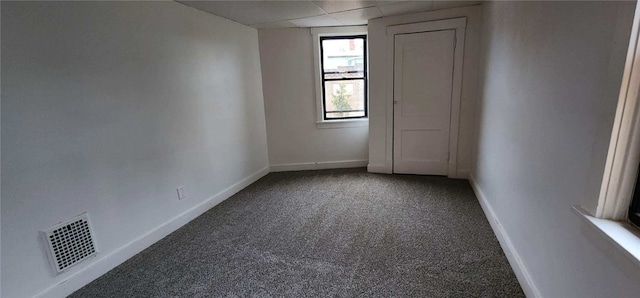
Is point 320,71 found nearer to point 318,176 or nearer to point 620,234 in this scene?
point 318,176

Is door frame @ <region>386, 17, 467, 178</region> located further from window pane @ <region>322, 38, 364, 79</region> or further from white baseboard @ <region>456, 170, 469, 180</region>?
window pane @ <region>322, 38, 364, 79</region>

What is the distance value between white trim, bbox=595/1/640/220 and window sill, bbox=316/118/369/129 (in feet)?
11.0

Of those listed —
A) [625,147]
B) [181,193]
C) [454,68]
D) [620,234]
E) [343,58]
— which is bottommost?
[181,193]

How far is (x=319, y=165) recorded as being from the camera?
4.51 metres

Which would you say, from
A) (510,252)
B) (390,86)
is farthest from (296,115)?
(510,252)

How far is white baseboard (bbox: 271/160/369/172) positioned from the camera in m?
4.48

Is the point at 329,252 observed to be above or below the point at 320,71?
below

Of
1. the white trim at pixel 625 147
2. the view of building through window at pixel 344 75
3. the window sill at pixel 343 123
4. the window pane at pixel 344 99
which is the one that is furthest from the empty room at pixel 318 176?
the window pane at pixel 344 99

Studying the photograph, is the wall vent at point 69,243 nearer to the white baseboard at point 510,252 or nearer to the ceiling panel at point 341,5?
the ceiling panel at point 341,5

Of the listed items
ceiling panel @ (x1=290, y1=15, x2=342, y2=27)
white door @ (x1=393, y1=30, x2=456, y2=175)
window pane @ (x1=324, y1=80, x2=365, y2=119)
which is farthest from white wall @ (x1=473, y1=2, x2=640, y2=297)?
window pane @ (x1=324, y1=80, x2=365, y2=119)

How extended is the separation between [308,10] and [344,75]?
1.31m

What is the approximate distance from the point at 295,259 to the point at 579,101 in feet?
6.25

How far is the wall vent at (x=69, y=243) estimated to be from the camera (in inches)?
70.7

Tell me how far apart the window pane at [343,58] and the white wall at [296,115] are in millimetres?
253
